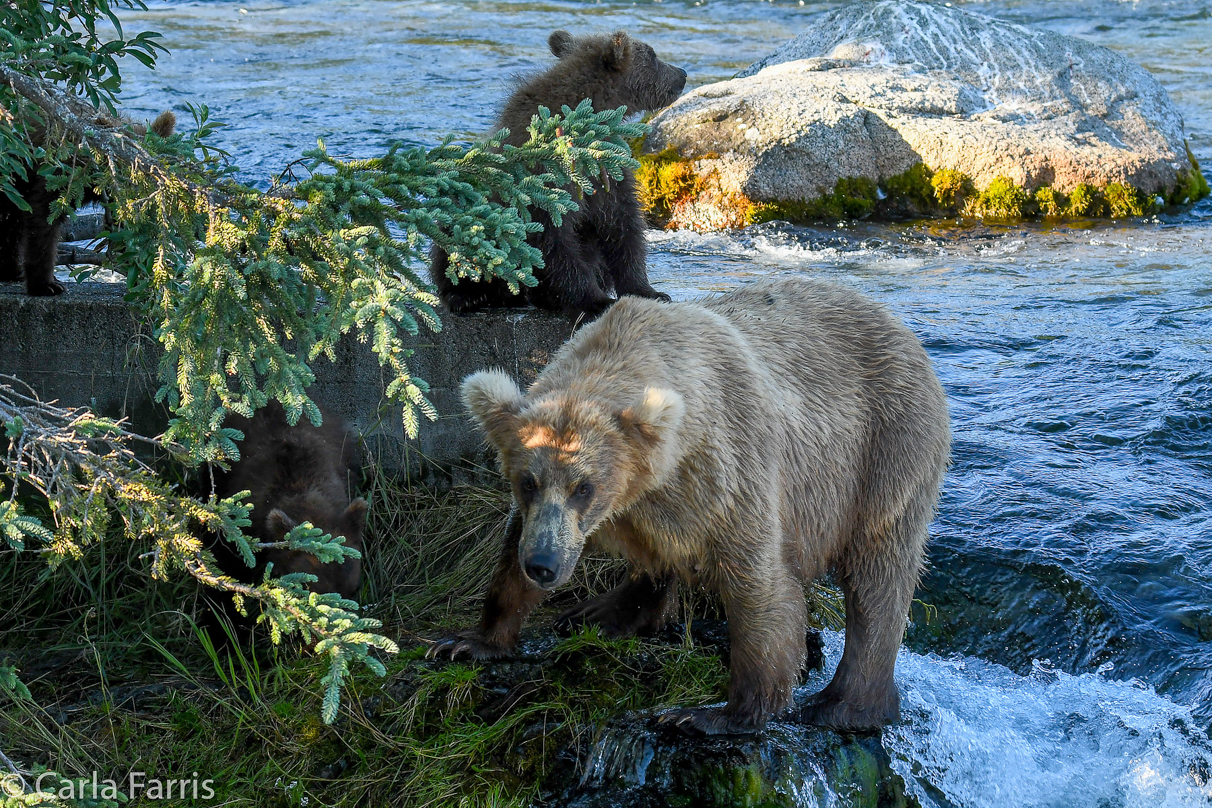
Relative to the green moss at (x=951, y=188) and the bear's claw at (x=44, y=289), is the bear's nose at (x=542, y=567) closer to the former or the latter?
the bear's claw at (x=44, y=289)

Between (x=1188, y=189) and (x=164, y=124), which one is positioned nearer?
(x=164, y=124)

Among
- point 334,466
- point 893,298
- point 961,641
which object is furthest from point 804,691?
point 893,298

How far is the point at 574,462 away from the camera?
373cm

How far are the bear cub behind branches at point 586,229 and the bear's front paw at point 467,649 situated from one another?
178 centimetres

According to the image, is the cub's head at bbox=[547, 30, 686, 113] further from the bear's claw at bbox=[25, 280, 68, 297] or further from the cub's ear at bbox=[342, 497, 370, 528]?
the bear's claw at bbox=[25, 280, 68, 297]

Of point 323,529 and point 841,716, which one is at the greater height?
point 323,529

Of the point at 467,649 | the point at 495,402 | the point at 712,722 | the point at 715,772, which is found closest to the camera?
the point at 495,402

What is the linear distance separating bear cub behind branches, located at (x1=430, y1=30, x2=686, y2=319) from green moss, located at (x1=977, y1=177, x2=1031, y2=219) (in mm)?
5415

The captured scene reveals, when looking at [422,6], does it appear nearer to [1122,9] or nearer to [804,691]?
[1122,9]

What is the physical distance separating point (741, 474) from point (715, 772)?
3.64 ft


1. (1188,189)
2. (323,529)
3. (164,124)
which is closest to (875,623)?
(323,529)

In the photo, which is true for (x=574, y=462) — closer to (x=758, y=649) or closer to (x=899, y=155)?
(x=758, y=649)

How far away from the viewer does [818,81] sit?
11.8 metres

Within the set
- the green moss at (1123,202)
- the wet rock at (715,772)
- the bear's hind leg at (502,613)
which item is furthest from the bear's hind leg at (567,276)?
the green moss at (1123,202)
